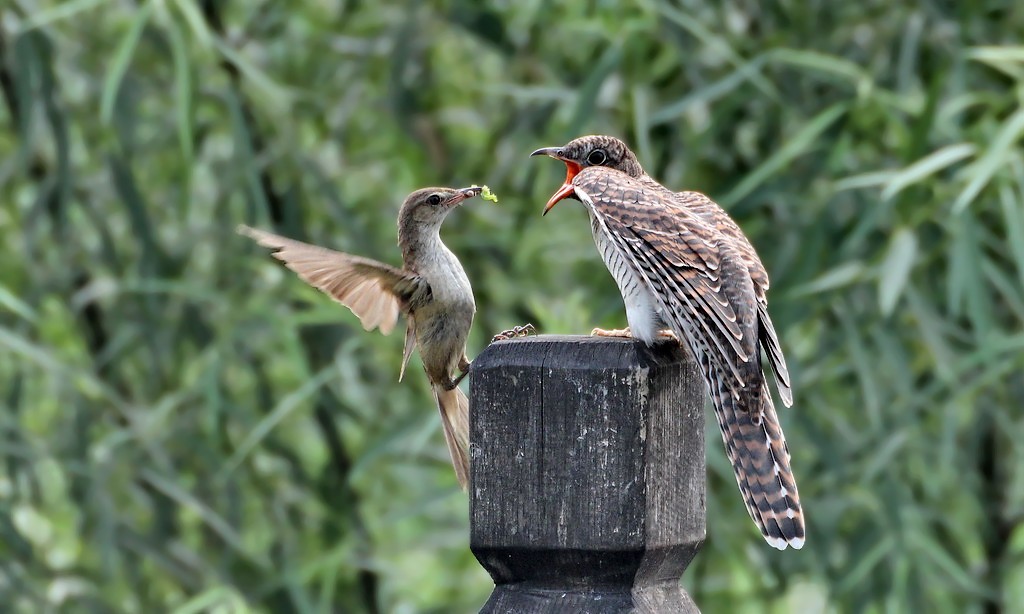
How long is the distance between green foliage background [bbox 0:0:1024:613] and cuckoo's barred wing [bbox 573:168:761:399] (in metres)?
1.11

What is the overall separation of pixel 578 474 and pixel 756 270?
810 mm

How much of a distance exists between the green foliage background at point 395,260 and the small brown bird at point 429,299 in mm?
832

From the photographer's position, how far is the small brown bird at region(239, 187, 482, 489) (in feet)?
9.14

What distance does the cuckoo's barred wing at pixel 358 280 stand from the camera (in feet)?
8.43

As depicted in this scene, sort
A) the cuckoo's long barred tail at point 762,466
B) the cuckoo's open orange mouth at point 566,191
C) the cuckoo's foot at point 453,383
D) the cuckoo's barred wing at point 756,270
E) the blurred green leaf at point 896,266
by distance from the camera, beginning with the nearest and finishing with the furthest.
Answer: the cuckoo's long barred tail at point 762,466, the cuckoo's barred wing at point 756,270, the cuckoo's open orange mouth at point 566,191, the cuckoo's foot at point 453,383, the blurred green leaf at point 896,266

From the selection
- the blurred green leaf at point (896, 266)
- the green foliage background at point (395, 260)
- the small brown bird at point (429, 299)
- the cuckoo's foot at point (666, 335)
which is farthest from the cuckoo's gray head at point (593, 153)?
the blurred green leaf at point (896, 266)

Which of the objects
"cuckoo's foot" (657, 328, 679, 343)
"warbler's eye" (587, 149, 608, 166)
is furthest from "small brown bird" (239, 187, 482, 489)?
"cuckoo's foot" (657, 328, 679, 343)

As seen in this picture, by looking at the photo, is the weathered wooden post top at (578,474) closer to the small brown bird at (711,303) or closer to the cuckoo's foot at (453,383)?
the small brown bird at (711,303)

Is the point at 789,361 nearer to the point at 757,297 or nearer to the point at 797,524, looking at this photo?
the point at 757,297

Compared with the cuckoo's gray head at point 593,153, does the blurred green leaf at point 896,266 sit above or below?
below

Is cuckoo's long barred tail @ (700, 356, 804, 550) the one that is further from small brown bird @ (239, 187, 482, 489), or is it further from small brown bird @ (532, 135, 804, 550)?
small brown bird @ (239, 187, 482, 489)

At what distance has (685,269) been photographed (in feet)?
8.27

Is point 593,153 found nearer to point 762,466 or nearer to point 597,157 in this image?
point 597,157

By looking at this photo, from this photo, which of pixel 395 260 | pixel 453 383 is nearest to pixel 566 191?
pixel 453 383
